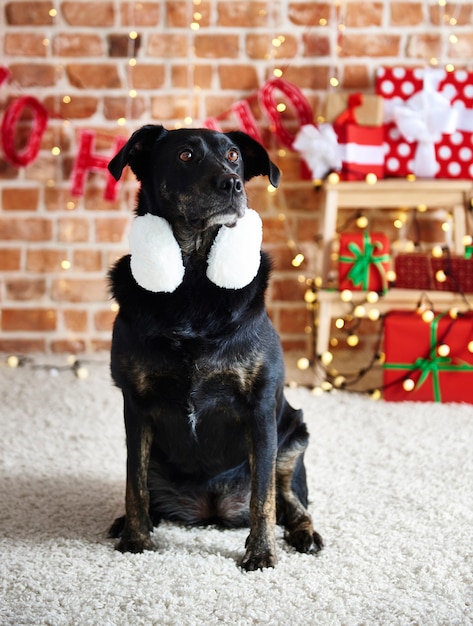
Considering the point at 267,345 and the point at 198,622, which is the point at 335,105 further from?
the point at 198,622

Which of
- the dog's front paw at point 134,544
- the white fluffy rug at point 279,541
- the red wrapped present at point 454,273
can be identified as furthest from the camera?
the red wrapped present at point 454,273

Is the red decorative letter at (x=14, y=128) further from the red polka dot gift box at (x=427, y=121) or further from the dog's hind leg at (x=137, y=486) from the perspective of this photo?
the dog's hind leg at (x=137, y=486)

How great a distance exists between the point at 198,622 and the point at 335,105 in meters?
2.34

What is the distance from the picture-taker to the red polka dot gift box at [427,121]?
9.99 feet

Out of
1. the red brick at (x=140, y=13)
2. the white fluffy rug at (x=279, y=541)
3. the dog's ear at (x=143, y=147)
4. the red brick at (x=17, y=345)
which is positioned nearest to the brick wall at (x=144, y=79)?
the red brick at (x=140, y=13)

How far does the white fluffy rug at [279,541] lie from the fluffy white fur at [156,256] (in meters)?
0.53

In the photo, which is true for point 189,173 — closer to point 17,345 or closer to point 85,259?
point 85,259

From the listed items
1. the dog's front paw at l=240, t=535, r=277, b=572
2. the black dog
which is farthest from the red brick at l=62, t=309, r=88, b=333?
the dog's front paw at l=240, t=535, r=277, b=572

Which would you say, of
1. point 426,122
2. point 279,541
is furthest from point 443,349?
point 279,541

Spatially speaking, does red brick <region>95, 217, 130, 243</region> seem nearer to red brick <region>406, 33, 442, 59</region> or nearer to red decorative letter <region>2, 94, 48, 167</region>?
red decorative letter <region>2, 94, 48, 167</region>

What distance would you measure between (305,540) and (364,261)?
146 centimetres

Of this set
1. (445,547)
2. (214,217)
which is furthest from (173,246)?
(445,547)

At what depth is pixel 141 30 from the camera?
10.8 ft

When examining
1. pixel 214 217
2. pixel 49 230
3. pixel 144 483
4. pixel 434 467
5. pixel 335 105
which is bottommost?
pixel 434 467
